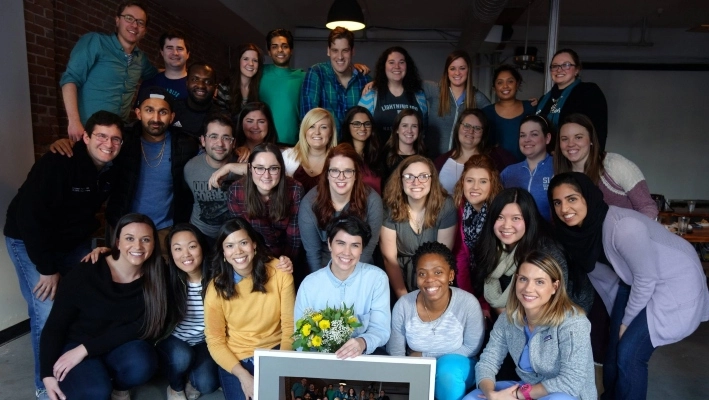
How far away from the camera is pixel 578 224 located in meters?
2.68

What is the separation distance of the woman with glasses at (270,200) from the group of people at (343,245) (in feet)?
0.04

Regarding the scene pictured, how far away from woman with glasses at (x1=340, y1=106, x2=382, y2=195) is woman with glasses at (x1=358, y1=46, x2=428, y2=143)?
27 cm

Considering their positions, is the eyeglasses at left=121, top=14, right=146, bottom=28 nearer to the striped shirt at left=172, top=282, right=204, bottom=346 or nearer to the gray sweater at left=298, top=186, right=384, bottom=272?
the gray sweater at left=298, top=186, right=384, bottom=272

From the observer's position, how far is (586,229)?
2635mm

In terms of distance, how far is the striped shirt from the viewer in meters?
2.98

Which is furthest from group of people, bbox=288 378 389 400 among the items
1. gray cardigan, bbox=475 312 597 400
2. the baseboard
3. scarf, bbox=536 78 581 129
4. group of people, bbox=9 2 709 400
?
the baseboard

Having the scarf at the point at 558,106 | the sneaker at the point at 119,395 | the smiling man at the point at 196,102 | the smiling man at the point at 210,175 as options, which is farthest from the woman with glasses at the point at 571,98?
the sneaker at the point at 119,395

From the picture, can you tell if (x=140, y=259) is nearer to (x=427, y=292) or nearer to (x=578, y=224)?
(x=427, y=292)

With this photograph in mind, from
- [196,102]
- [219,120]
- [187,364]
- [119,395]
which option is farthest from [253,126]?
[119,395]

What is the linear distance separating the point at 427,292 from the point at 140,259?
159 cm

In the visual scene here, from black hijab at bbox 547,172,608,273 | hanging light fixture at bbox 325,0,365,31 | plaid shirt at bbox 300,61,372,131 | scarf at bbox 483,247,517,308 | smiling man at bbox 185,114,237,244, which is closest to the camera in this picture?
black hijab at bbox 547,172,608,273

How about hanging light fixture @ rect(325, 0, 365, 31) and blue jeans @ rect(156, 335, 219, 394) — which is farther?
hanging light fixture @ rect(325, 0, 365, 31)

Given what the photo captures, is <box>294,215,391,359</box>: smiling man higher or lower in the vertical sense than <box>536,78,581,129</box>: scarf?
lower

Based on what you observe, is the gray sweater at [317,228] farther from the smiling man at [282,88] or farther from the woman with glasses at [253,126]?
the smiling man at [282,88]
